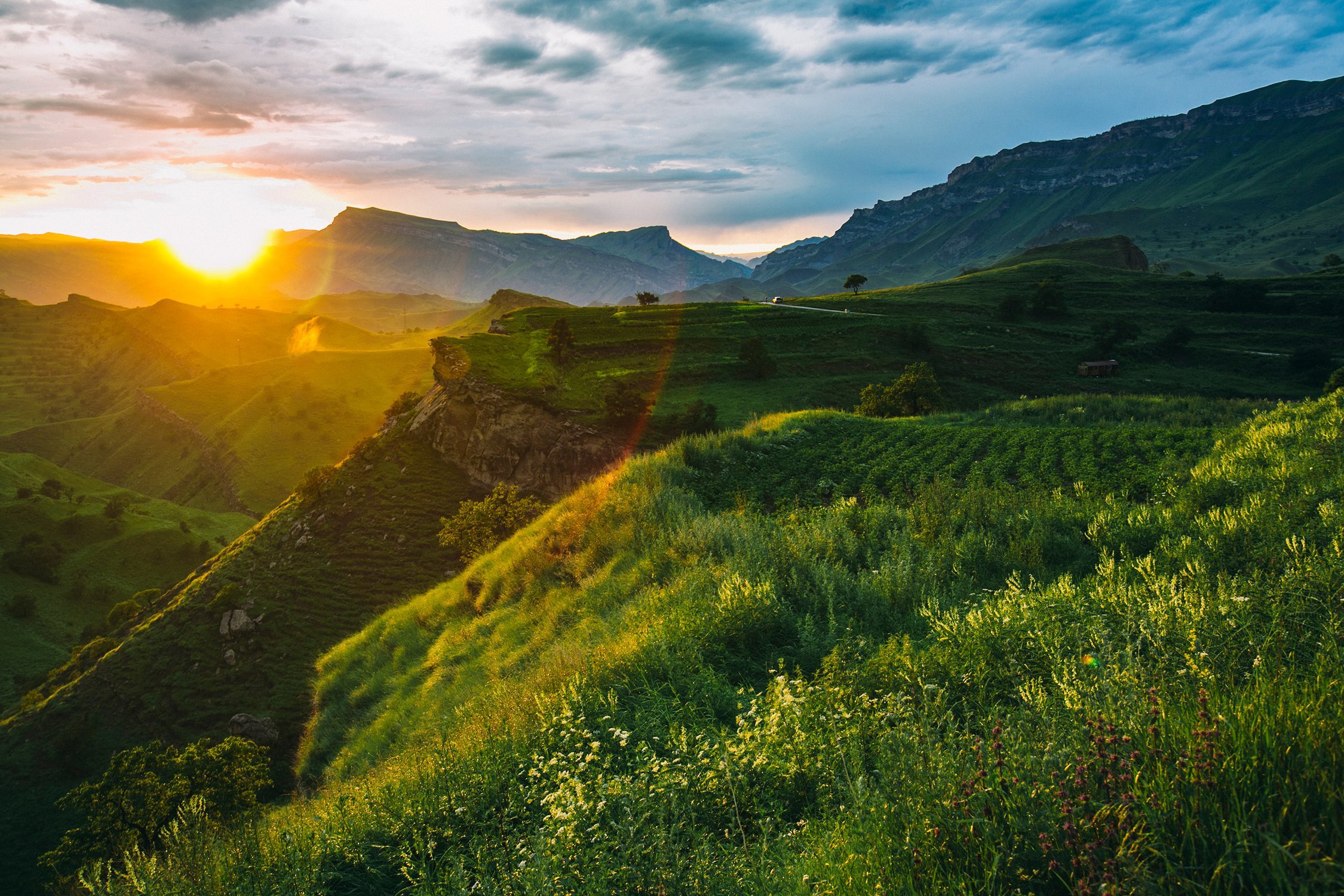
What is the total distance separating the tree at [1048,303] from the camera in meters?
85.9

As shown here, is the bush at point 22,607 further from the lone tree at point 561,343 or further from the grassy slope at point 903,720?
the grassy slope at point 903,720

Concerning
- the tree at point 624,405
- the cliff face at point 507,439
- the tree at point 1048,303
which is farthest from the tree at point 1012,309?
the cliff face at point 507,439

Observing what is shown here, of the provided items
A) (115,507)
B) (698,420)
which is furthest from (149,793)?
(115,507)

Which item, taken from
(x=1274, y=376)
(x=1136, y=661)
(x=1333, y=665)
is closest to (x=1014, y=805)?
(x=1136, y=661)

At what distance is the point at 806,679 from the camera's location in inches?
242

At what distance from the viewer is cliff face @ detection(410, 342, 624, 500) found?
5022cm

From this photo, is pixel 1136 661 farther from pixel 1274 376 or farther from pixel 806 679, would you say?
pixel 1274 376

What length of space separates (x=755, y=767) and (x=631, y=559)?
7752 mm

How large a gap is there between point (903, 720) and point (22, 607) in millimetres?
107784

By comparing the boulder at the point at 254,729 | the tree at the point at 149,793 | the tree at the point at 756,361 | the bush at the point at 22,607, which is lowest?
the bush at the point at 22,607

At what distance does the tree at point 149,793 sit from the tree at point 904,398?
4097cm

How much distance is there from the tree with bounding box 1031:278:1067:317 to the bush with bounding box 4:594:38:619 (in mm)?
140418

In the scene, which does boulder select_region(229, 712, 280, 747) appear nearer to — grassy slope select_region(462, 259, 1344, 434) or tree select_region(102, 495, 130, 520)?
grassy slope select_region(462, 259, 1344, 434)

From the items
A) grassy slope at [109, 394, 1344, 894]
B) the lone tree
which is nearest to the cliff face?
the lone tree
